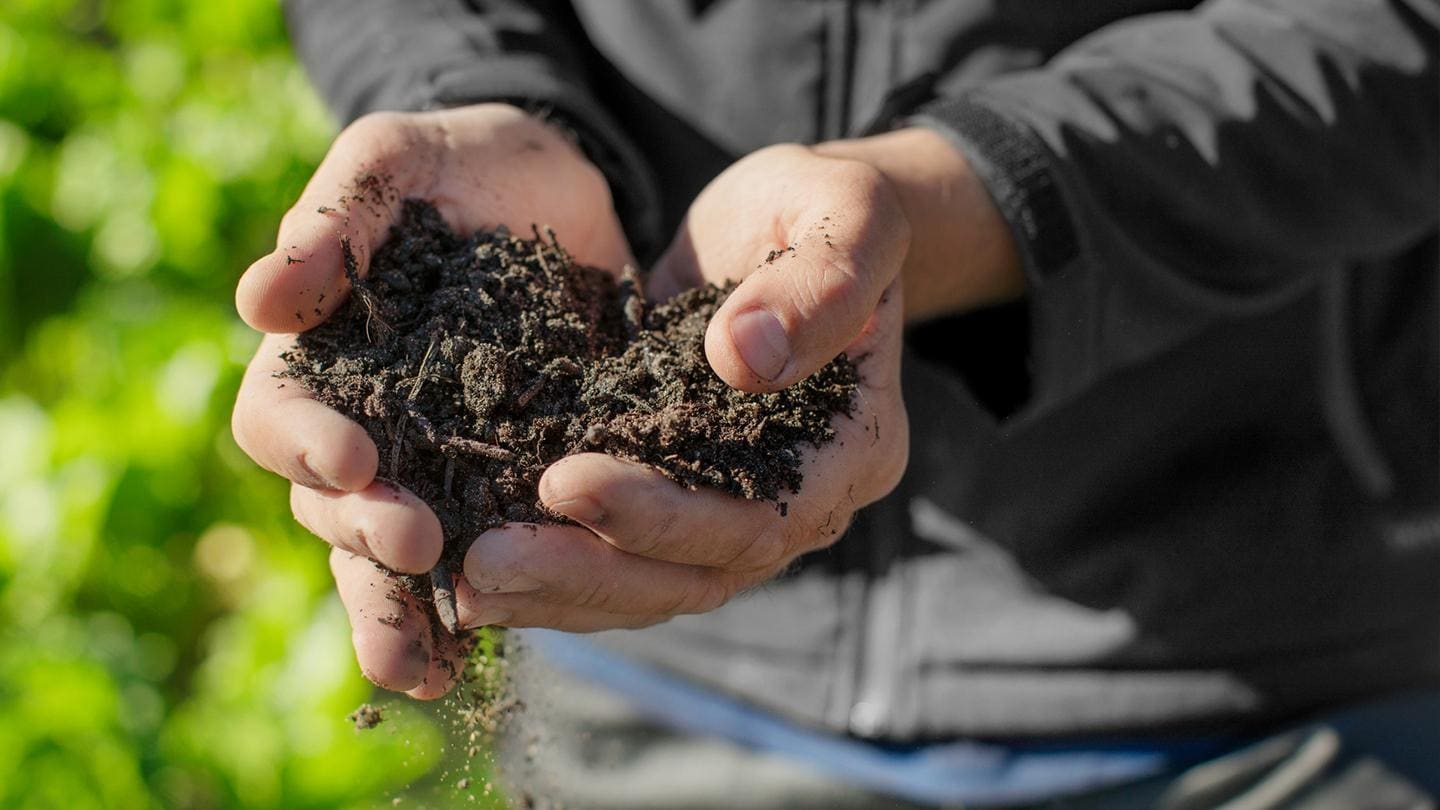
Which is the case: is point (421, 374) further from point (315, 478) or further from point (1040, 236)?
point (1040, 236)

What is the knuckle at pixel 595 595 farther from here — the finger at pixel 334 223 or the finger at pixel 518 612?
the finger at pixel 334 223

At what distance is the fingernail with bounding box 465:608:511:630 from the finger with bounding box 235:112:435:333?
0.33 metres

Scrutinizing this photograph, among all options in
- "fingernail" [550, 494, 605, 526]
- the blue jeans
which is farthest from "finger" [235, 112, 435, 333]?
the blue jeans

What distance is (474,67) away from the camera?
145 cm

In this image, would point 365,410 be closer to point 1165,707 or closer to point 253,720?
point 1165,707

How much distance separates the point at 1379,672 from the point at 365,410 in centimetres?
135

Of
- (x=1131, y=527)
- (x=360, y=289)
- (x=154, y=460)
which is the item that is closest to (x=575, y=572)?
(x=360, y=289)

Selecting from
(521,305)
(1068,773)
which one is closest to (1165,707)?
(1068,773)

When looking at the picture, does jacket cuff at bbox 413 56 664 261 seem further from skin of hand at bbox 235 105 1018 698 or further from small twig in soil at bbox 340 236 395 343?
small twig in soil at bbox 340 236 395 343

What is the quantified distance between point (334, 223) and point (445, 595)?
38cm

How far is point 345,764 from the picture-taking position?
205 cm

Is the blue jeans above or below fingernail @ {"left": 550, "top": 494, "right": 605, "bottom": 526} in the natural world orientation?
below

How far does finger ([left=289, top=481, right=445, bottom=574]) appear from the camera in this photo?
906mm

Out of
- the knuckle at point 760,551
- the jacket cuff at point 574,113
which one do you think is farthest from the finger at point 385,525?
the jacket cuff at point 574,113
